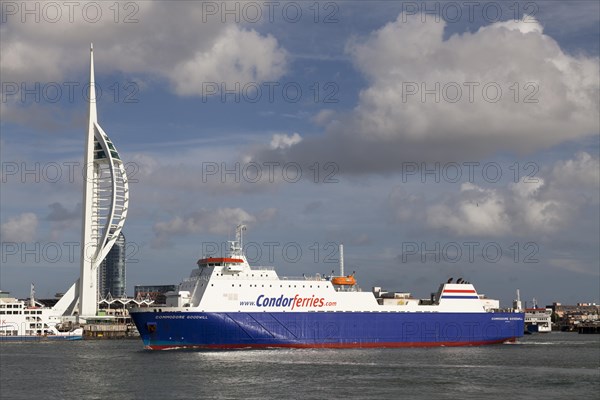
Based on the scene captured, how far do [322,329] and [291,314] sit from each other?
3.28 m

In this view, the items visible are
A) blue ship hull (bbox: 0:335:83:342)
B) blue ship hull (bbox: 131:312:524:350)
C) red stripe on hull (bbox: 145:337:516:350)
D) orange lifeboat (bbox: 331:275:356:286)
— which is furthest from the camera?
blue ship hull (bbox: 0:335:83:342)

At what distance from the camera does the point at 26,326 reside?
109438 mm

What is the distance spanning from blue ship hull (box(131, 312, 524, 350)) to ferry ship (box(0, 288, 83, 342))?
49.9 metres

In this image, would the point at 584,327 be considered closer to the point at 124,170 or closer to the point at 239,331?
the point at 124,170

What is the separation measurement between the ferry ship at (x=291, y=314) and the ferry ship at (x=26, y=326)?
159 ft

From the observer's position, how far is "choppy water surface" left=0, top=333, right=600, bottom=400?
39906mm

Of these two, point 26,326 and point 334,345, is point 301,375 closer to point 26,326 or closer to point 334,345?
point 334,345

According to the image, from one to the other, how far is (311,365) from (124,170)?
82.1 metres

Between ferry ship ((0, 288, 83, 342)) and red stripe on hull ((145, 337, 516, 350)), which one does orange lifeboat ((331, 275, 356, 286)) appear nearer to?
red stripe on hull ((145, 337, 516, 350))

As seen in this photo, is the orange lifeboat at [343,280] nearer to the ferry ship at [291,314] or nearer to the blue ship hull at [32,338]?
the ferry ship at [291,314]

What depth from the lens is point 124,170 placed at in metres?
128

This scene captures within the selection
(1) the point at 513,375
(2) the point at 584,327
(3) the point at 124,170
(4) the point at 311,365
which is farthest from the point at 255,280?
(2) the point at 584,327

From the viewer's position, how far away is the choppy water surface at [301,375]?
39906mm

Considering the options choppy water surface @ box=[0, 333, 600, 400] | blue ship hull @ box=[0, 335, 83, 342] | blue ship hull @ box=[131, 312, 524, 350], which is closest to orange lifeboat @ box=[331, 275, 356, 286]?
blue ship hull @ box=[131, 312, 524, 350]
